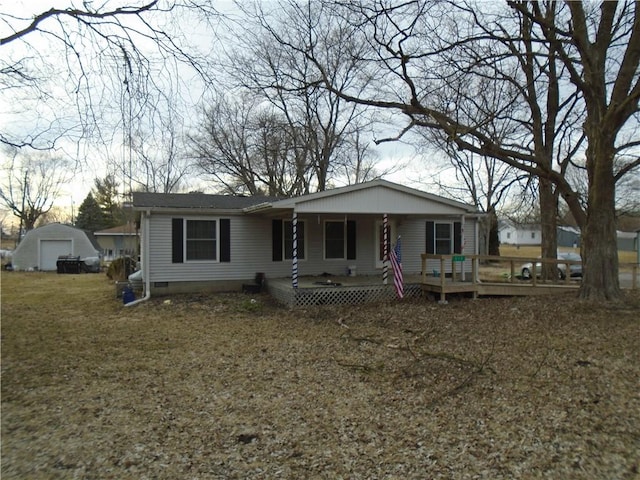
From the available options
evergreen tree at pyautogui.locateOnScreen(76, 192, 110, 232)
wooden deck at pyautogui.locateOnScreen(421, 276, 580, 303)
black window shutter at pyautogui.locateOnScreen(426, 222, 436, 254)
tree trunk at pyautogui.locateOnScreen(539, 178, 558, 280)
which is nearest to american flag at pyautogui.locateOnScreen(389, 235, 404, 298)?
wooden deck at pyautogui.locateOnScreen(421, 276, 580, 303)

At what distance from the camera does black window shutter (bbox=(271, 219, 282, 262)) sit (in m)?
13.5

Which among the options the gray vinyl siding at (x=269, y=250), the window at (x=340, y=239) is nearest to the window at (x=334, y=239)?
the window at (x=340, y=239)

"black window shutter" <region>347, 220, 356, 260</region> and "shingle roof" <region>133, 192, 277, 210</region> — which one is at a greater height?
"shingle roof" <region>133, 192, 277, 210</region>

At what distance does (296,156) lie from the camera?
26875mm

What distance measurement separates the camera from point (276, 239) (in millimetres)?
13578

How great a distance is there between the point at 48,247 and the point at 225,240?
67.0ft

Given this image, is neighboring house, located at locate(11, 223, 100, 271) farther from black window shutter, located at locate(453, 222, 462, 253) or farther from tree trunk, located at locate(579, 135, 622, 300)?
tree trunk, located at locate(579, 135, 622, 300)

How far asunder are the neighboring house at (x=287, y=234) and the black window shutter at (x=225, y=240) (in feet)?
0.09

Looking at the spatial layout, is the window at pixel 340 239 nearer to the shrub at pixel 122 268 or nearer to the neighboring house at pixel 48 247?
the shrub at pixel 122 268

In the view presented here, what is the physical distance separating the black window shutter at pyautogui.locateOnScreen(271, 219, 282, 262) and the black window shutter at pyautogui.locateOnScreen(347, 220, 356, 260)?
2.15 meters

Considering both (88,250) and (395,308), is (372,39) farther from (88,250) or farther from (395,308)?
(88,250)

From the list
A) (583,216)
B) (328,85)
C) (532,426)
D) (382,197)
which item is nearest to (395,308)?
(382,197)

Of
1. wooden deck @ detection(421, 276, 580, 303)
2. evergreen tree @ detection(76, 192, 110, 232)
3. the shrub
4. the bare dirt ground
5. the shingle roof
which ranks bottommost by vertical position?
the bare dirt ground

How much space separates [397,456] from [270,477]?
3.31 ft
